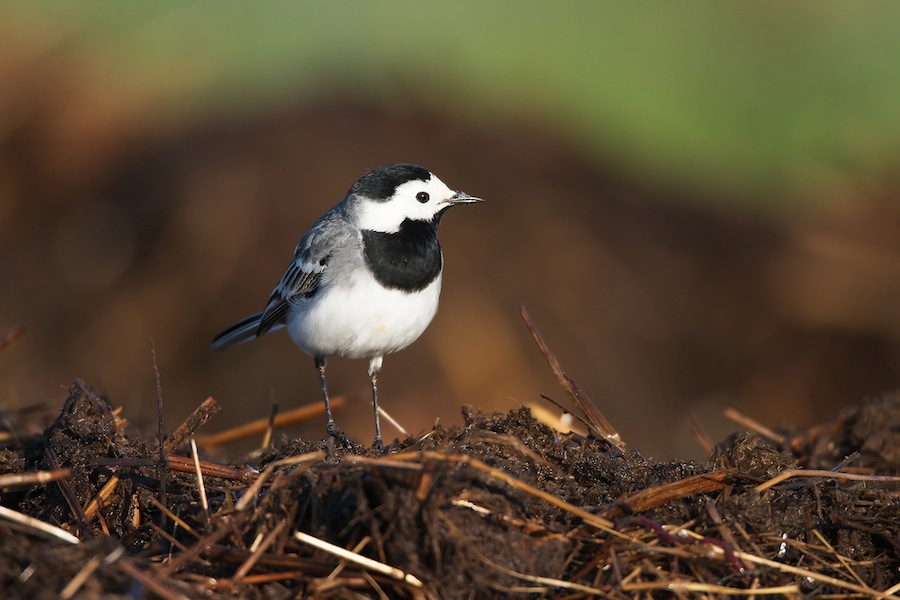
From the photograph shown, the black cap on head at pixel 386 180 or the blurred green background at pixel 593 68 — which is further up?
the blurred green background at pixel 593 68

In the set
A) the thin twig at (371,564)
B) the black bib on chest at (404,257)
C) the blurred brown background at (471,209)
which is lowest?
the thin twig at (371,564)

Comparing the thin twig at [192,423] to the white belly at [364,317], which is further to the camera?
the white belly at [364,317]

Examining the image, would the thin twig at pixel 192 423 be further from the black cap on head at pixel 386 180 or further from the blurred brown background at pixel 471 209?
the blurred brown background at pixel 471 209

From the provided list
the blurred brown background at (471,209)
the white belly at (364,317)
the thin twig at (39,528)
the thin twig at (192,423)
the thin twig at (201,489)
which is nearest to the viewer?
the thin twig at (39,528)

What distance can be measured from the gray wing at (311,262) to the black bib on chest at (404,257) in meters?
0.17

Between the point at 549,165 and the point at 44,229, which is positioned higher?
the point at 549,165

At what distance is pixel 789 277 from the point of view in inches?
585

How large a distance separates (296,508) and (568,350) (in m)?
9.91

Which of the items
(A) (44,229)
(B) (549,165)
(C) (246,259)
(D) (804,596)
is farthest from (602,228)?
(D) (804,596)

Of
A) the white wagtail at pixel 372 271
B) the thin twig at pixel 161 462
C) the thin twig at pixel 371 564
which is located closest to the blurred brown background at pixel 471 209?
the white wagtail at pixel 372 271

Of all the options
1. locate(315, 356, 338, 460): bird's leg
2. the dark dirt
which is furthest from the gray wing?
the dark dirt

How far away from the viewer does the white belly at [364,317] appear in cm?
620

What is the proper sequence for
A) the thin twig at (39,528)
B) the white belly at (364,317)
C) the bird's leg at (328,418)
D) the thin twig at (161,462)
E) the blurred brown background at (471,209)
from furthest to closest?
the blurred brown background at (471,209) < the white belly at (364,317) < the bird's leg at (328,418) < the thin twig at (161,462) < the thin twig at (39,528)

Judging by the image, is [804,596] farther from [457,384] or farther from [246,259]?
[246,259]
